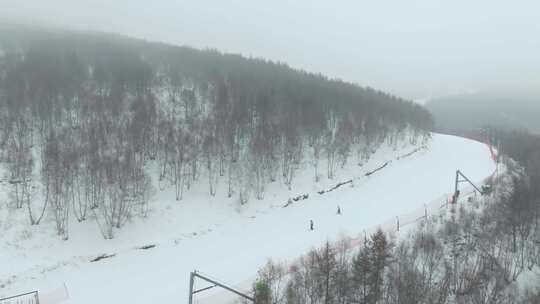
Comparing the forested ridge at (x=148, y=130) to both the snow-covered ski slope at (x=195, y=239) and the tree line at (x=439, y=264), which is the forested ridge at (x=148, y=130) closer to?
the snow-covered ski slope at (x=195, y=239)

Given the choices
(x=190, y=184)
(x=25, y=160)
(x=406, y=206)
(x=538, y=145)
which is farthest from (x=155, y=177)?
(x=538, y=145)

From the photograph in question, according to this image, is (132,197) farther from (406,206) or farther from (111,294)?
(406,206)

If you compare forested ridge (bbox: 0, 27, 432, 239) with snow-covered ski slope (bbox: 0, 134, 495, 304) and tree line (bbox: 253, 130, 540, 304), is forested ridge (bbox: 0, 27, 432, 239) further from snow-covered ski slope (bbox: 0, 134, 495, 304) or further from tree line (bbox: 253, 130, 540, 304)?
tree line (bbox: 253, 130, 540, 304)

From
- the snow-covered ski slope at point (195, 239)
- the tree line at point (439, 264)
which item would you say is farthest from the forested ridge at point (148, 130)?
the tree line at point (439, 264)

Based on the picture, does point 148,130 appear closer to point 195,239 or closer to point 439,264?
point 195,239

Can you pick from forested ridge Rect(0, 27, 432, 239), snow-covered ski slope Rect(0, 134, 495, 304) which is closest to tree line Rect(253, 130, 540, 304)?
snow-covered ski slope Rect(0, 134, 495, 304)

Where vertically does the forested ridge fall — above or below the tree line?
above
